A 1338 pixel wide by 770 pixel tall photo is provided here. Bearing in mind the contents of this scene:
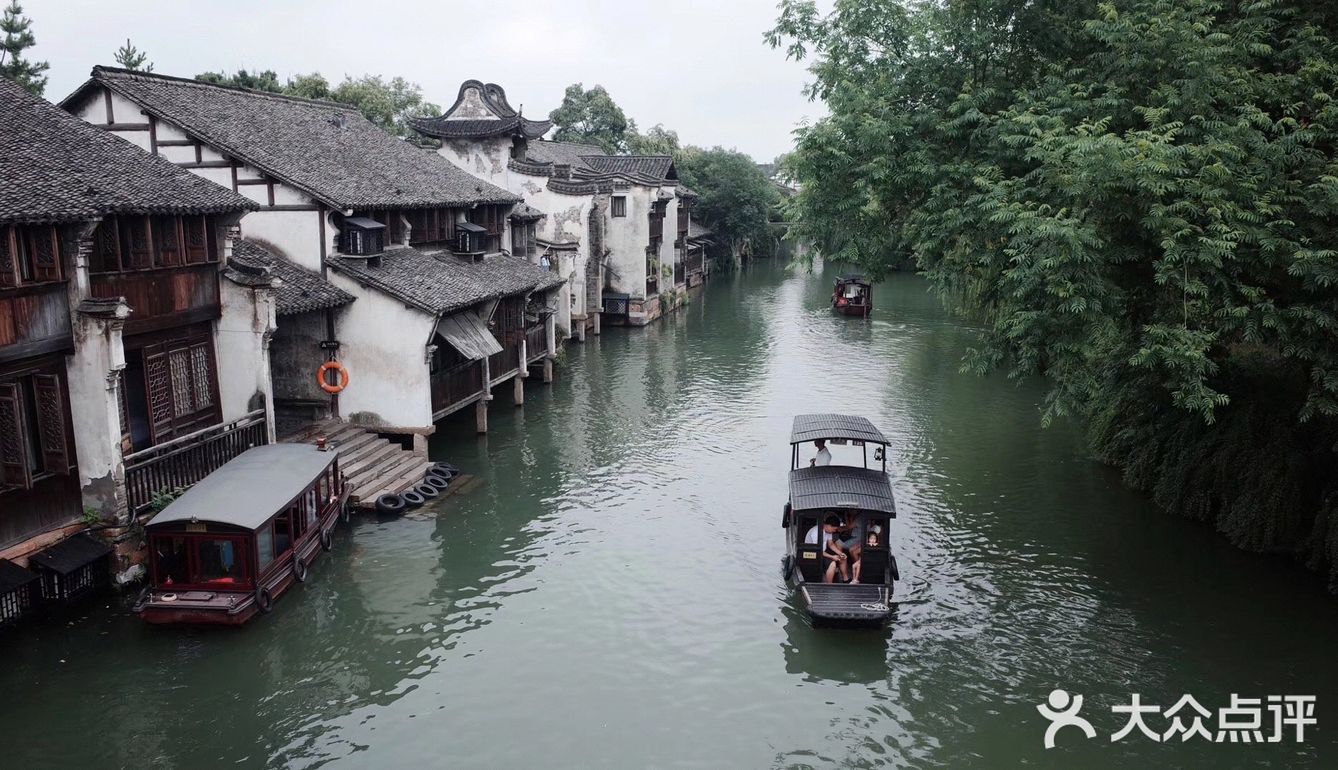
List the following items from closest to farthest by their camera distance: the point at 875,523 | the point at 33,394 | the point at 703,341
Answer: the point at 33,394, the point at 875,523, the point at 703,341

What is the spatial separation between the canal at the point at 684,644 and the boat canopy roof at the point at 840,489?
7.03 feet

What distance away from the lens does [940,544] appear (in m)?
22.2

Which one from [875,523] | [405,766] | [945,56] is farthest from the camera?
[945,56]

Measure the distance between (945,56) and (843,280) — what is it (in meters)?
36.8

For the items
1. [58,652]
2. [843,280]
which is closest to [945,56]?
[58,652]

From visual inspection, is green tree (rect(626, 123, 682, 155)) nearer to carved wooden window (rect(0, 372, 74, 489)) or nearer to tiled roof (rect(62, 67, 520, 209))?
tiled roof (rect(62, 67, 520, 209))

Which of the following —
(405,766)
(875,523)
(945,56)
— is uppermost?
(945,56)

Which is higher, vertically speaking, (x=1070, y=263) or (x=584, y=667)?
(x=1070, y=263)

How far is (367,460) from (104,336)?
8.42 metres

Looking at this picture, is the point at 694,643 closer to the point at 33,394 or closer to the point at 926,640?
the point at 926,640

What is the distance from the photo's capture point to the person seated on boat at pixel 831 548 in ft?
60.1

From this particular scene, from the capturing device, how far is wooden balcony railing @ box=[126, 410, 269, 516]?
59.5 feet

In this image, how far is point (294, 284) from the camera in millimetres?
25203

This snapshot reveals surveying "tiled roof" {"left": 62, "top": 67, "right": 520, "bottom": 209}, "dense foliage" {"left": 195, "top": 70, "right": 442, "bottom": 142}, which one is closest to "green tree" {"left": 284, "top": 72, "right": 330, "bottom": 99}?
"dense foliage" {"left": 195, "top": 70, "right": 442, "bottom": 142}
